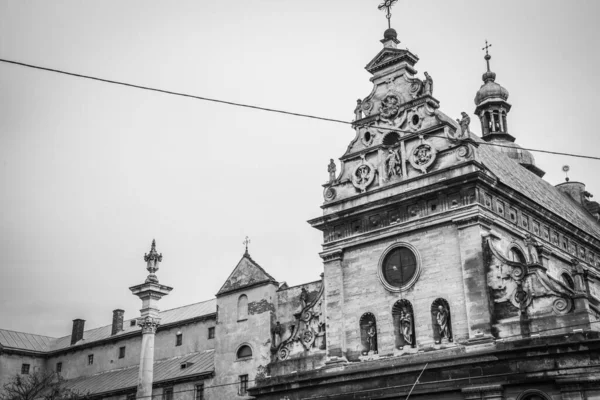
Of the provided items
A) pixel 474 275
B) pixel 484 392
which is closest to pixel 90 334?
pixel 474 275

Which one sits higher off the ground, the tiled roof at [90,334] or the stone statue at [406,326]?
the tiled roof at [90,334]

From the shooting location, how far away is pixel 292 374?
98.2 ft

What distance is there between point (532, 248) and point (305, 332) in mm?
9496

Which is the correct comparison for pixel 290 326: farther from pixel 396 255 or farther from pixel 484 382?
pixel 484 382

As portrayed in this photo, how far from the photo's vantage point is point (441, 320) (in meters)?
26.3

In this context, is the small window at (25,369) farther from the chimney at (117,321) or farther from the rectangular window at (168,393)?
the rectangular window at (168,393)

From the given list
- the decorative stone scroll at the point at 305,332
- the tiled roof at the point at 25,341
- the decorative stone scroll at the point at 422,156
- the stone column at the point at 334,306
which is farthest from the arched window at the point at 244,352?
the tiled roof at the point at 25,341

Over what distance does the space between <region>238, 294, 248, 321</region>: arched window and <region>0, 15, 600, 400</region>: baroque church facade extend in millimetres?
53

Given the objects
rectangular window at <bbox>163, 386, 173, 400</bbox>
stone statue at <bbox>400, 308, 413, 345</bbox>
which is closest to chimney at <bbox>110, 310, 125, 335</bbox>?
rectangular window at <bbox>163, 386, 173, 400</bbox>

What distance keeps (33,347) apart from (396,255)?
1464 inches

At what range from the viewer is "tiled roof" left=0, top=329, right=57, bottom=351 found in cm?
5533

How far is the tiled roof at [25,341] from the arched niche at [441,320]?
Answer: 3825 cm

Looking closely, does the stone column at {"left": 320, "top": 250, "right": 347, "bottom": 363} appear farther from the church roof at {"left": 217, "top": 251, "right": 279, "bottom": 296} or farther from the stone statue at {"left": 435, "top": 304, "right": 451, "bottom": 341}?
the church roof at {"left": 217, "top": 251, "right": 279, "bottom": 296}

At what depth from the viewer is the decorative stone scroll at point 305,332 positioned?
99.2 feet
